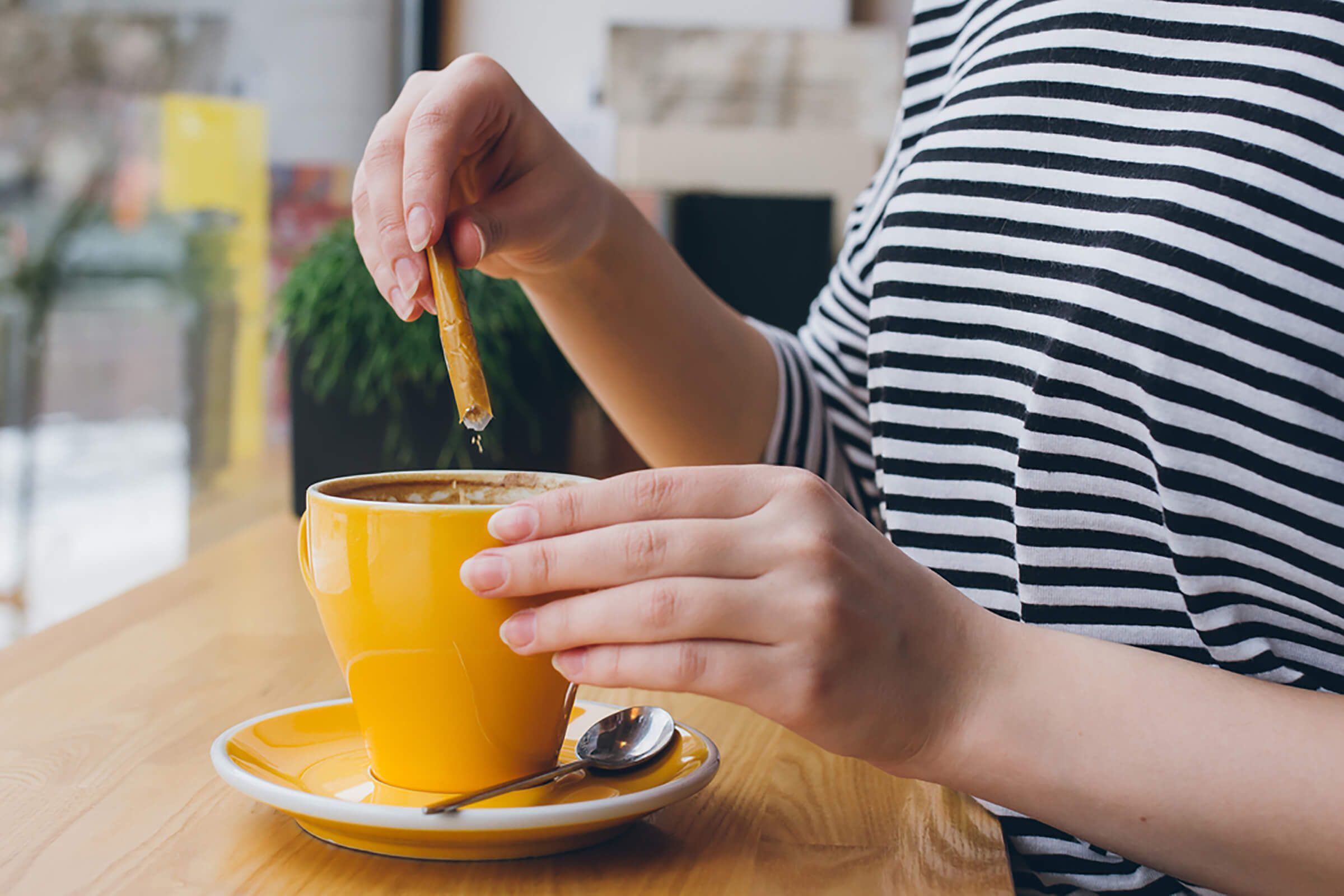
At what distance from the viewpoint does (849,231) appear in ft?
2.99

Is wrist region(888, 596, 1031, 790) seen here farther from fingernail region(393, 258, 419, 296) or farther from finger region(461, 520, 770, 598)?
fingernail region(393, 258, 419, 296)

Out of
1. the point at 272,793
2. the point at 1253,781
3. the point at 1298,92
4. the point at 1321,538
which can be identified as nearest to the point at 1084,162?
the point at 1298,92

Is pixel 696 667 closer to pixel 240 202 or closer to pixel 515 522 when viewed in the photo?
pixel 515 522

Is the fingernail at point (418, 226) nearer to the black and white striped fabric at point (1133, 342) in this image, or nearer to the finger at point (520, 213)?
the finger at point (520, 213)

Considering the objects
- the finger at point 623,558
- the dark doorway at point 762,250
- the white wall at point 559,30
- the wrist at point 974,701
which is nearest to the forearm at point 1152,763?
the wrist at point 974,701

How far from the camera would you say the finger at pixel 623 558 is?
1.31 ft

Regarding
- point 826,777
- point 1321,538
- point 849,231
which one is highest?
point 849,231

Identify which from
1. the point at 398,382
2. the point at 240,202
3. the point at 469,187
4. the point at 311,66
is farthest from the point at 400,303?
the point at 311,66

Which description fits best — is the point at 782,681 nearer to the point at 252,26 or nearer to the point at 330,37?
the point at 252,26

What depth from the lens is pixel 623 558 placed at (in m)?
0.40

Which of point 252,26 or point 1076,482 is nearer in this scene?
point 1076,482

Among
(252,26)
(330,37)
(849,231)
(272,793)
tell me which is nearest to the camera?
(272,793)

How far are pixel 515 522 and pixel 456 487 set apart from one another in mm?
108

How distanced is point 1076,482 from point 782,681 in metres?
0.27
